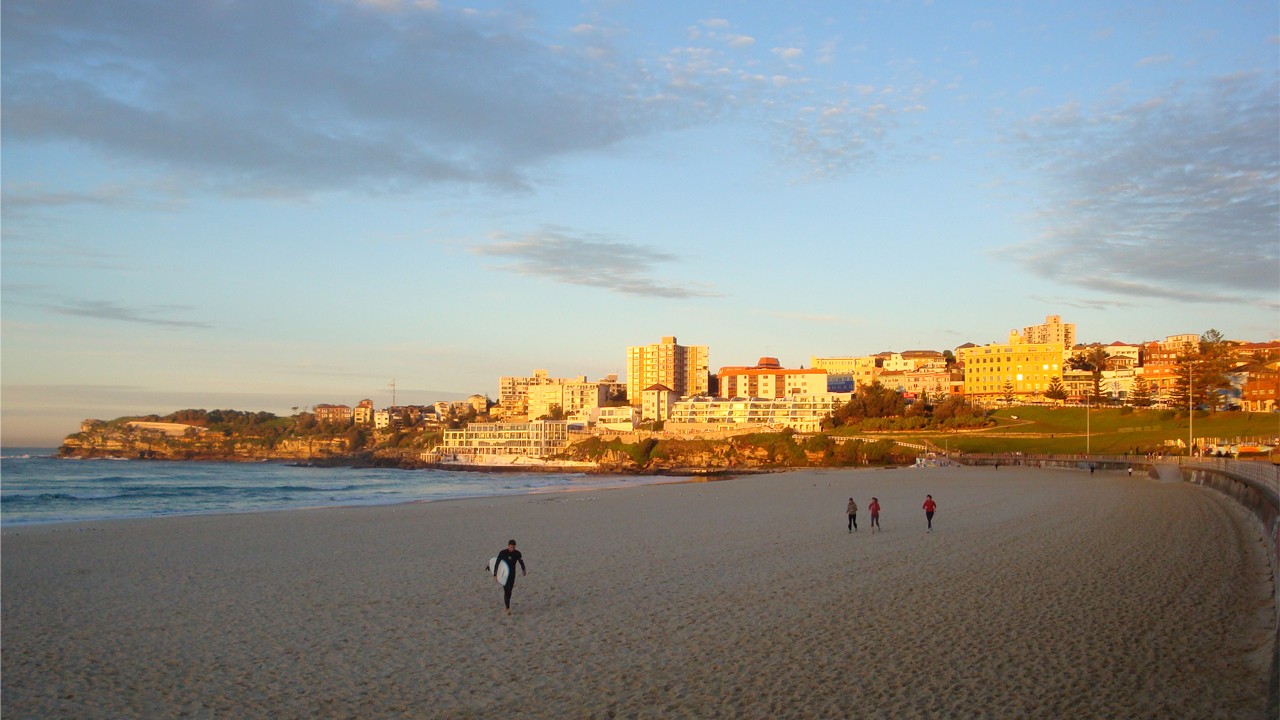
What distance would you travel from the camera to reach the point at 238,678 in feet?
32.7

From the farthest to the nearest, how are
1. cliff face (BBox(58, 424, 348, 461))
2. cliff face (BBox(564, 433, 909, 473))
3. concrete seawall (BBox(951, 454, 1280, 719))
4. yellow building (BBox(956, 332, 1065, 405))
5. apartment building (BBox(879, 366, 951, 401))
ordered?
cliff face (BBox(58, 424, 348, 461))
apartment building (BBox(879, 366, 951, 401))
yellow building (BBox(956, 332, 1065, 405))
cliff face (BBox(564, 433, 909, 473))
concrete seawall (BBox(951, 454, 1280, 719))

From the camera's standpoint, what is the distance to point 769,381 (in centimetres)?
16550

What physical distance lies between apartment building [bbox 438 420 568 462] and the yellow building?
66133 millimetres

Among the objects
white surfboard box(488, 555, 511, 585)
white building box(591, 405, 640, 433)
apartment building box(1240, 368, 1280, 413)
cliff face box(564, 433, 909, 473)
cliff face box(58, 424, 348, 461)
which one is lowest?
cliff face box(58, 424, 348, 461)

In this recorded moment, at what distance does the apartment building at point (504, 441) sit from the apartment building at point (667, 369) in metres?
53.2

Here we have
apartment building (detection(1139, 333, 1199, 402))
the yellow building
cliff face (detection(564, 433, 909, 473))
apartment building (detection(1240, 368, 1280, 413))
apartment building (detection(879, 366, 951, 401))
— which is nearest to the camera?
apartment building (detection(1240, 368, 1280, 413))

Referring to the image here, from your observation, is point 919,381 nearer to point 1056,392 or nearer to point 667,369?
point 1056,392

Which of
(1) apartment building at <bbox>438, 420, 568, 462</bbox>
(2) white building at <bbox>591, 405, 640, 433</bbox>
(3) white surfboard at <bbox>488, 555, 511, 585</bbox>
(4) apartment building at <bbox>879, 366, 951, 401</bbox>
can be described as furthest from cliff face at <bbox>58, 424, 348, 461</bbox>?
(3) white surfboard at <bbox>488, 555, 511, 585</bbox>

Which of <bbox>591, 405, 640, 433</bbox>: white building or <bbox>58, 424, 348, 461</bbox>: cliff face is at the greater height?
<bbox>591, 405, 640, 433</bbox>: white building

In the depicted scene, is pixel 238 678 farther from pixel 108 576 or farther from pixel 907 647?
pixel 108 576

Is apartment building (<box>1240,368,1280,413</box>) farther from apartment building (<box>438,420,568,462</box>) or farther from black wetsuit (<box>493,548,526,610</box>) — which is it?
black wetsuit (<box>493,548,526,610</box>)

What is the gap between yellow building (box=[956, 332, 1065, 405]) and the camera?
458 ft

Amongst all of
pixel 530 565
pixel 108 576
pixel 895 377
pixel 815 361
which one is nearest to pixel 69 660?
pixel 108 576

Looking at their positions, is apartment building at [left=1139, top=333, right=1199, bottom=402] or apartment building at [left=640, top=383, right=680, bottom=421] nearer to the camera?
apartment building at [left=1139, top=333, right=1199, bottom=402]
